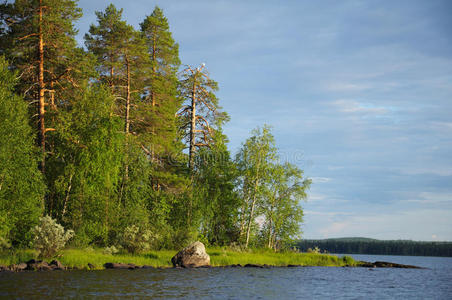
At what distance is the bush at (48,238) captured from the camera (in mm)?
27031

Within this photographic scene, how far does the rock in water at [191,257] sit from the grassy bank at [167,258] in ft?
2.30

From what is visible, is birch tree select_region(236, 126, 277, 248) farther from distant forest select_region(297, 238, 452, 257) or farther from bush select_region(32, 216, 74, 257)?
distant forest select_region(297, 238, 452, 257)

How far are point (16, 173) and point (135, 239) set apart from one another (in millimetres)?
9661

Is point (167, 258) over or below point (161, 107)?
below

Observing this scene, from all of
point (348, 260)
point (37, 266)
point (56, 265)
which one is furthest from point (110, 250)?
point (348, 260)

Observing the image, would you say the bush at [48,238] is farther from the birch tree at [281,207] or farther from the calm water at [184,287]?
the birch tree at [281,207]

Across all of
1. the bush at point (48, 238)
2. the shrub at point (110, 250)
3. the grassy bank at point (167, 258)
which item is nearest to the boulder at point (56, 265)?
the grassy bank at point (167, 258)

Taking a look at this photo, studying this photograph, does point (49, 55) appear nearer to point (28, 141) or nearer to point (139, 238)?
point (28, 141)

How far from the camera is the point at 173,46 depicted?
47969 millimetres

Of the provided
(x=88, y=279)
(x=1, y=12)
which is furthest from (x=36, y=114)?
(x=88, y=279)

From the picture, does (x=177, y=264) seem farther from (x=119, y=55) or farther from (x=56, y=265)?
(x=119, y=55)

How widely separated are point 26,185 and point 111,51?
51.3ft

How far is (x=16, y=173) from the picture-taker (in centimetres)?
2775

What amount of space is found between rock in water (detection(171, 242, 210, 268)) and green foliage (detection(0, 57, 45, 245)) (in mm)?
10197
